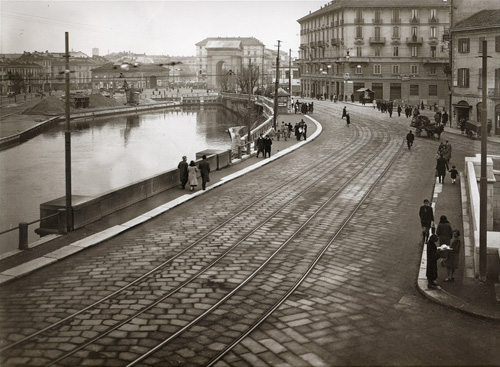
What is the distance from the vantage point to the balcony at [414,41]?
8844 centimetres

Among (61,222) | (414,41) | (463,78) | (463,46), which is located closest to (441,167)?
(61,222)

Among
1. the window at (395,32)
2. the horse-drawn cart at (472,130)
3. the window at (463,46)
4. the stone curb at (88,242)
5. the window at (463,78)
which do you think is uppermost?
the window at (395,32)

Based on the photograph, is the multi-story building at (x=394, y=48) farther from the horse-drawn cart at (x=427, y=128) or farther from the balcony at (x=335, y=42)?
the horse-drawn cart at (x=427, y=128)

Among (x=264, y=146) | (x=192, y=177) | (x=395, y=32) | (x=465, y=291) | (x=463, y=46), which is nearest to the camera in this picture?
(x=465, y=291)

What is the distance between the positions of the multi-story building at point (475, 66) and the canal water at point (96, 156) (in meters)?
21.5

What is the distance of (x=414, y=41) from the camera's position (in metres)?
88.7

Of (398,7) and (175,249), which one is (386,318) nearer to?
(175,249)

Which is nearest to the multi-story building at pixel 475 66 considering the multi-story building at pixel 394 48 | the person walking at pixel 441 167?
the person walking at pixel 441 167

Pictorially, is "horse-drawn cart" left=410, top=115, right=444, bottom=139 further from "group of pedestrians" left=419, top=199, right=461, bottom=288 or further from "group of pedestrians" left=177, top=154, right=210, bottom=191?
"group of pedestrians" left=419, top=199, right=461, bottom=288

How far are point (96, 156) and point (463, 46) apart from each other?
106 feet

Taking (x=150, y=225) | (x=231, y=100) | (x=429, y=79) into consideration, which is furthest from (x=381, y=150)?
(x=231, y=100)

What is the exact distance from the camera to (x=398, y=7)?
8888cm

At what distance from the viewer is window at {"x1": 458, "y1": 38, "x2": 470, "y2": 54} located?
50.2 meters

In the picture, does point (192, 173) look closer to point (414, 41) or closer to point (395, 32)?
point (395, 32)
